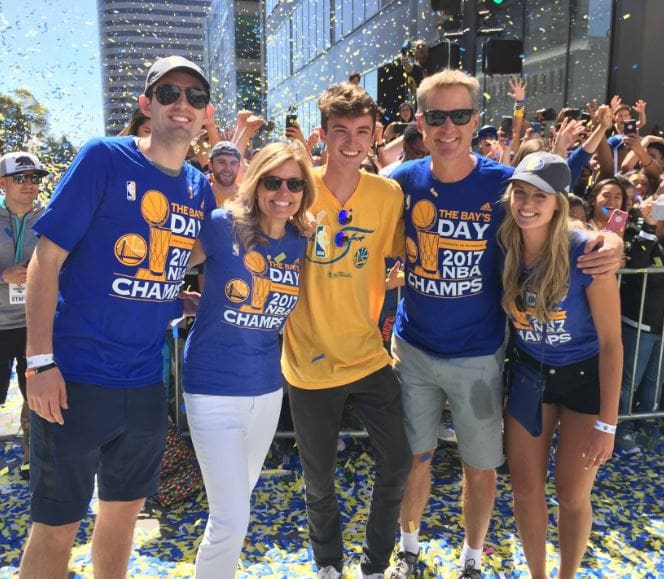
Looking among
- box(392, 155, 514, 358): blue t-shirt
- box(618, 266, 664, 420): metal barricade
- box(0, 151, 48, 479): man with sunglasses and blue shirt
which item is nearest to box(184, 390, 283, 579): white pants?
box(392, 155, 514, 358): blue t-shirt

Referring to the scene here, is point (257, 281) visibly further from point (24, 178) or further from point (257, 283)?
point (24, 178)

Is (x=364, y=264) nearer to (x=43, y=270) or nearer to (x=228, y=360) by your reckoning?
(x=228, y=360)

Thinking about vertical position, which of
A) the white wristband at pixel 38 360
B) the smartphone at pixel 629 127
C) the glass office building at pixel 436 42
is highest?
the glass office building at pixel 436 42

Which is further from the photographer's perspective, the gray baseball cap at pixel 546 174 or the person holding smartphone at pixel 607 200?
the person holding smartphone at pixel 607 200

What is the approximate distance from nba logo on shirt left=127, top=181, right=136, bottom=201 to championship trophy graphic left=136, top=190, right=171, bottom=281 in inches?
1.5

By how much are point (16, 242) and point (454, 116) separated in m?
3.21

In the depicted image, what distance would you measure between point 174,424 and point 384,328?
5.73 feet

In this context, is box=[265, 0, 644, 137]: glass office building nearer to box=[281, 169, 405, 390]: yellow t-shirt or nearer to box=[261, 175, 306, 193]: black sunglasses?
box=[281, 169, 405, 390]: yellow t-shirt

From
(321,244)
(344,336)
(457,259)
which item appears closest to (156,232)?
(321,244)

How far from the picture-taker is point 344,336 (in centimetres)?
273

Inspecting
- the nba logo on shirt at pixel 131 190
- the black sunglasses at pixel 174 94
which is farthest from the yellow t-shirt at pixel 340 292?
the nba logo on shirt at pixel 131 190

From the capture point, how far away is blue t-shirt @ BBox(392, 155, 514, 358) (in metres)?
2.72

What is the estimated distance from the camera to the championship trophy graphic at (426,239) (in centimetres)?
276

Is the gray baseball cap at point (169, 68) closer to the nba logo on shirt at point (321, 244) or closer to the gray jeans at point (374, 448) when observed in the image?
the nba logo on shirt at point (321, 244)
